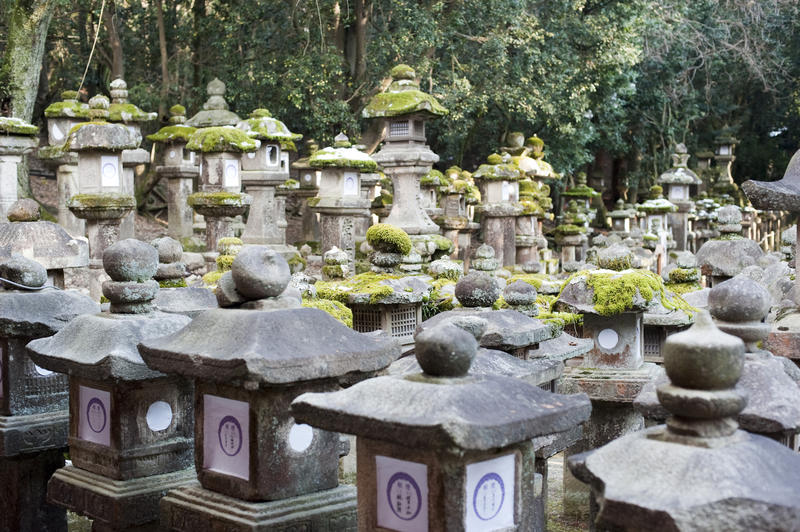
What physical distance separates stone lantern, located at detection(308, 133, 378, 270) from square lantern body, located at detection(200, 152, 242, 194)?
117 cm

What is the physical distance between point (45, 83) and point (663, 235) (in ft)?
48.4

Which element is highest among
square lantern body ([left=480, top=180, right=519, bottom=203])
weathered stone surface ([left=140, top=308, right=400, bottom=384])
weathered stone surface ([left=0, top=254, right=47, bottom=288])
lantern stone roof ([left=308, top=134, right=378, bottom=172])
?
lantern stone roof ([left=308, top=134, right=378, bottom=172])

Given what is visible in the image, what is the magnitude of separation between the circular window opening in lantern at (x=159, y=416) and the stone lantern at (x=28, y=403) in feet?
3.37

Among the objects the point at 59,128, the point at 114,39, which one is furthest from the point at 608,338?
the point at 114,39

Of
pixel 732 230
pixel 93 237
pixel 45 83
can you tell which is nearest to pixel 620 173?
pixel 45 83

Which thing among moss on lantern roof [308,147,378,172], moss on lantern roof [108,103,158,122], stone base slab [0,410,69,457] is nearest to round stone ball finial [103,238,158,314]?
stone base slab [0,410,69,457]

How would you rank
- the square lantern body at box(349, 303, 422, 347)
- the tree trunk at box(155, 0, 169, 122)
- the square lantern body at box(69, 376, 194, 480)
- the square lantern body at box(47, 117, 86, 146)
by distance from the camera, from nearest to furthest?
the square lantern body at box(69, 376, 194, 480), the square lantern body at box(349, 303, 422, 347), the square lantern body at box(47, 117, 86, 146), the tree trunk at box(155, 0, 169, 122)

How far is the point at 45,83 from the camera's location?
22.7 metres

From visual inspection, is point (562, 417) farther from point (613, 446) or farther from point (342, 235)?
point (342, 235)

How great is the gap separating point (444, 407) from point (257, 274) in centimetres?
132

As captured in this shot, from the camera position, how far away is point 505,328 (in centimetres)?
558

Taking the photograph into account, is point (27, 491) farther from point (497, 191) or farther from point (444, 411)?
point (497, 191)

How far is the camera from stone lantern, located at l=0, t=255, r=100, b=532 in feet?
18.2

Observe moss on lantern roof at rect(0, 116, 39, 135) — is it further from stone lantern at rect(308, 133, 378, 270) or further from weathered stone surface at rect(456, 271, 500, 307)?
weathered stone surface at rect(456, 271, 500, 307)
